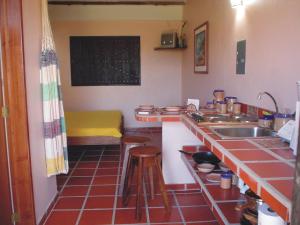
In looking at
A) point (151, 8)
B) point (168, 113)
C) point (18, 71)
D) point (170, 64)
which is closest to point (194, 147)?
point (168, 113)

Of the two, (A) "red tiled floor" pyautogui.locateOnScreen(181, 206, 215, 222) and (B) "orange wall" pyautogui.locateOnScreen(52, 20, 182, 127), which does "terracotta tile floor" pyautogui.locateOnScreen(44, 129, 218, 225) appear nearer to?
(A) "red tiled floor" pyautogui.locateOnScreen(181, 206, 215, 222)

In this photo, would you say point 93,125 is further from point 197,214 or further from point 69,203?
point 197,214

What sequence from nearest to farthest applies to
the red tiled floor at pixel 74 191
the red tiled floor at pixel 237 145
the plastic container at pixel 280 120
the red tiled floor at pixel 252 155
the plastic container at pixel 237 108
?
the red tiled floor at pixel 252 155 → the red tiled floor at pixel 237 145 → the plastic container at pixel 280 120 → the plastic container at pixel 237 108 → the red tiled floor at pixel 74 191

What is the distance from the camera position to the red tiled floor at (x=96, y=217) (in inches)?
96.8

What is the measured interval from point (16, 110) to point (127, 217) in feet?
4.17

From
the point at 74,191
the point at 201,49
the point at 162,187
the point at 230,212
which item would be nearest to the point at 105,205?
the point at 74,191

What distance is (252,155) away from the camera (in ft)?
4.67

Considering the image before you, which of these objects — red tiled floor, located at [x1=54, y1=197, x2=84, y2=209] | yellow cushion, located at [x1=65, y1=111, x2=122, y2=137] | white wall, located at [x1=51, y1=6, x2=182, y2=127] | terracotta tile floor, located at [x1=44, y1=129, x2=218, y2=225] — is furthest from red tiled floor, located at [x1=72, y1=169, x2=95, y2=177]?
white wall, located at [x1=51, y1=6, x2=182, y2=127]

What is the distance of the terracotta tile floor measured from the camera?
2494 mm

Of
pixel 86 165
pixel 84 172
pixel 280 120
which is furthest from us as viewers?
pixel 86 165

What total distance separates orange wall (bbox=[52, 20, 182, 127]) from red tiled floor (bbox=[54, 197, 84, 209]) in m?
3.30

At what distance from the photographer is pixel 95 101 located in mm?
6031

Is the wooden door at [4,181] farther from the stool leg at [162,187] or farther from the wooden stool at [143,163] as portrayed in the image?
the stool leg at [162,187]

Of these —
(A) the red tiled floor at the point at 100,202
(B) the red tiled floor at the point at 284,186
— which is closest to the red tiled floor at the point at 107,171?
(A) the red tiled floor at the point at 100,202
